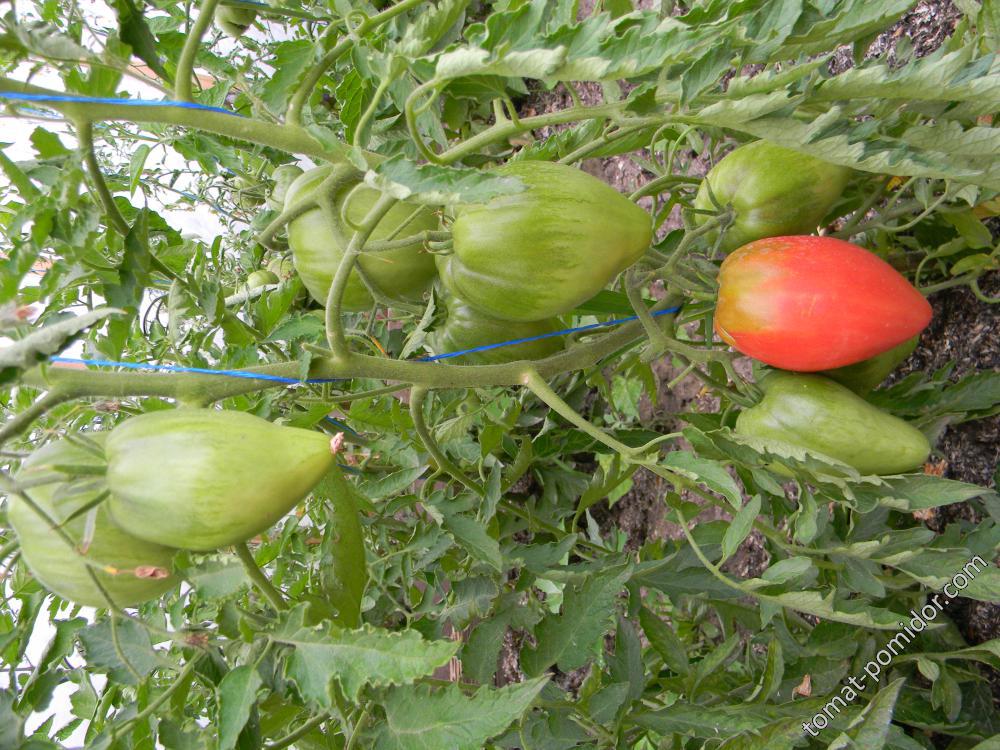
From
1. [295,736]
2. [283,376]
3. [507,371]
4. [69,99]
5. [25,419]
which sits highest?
[69,99]

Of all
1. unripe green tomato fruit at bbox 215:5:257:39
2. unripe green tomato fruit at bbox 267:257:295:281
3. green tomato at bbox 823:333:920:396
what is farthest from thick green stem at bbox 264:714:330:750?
unripe green tomato fruit at bbox 215:5:257:39

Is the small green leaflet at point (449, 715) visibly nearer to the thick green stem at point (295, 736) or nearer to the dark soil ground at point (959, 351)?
the thick green stem at point (295, 736)

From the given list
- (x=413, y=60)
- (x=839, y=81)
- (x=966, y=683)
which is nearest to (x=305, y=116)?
(x=413, y=60)

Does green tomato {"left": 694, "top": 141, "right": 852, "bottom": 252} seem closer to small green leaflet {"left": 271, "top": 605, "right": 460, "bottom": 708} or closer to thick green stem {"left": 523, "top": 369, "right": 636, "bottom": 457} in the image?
thick green stem {"left": 523, "top": 369, "right": 636, "bottom": 457}

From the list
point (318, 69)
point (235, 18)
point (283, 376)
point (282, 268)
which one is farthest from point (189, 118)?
point (282, 268)

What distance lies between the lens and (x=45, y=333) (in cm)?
56

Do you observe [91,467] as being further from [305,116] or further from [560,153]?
[560,153]

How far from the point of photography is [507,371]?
0.98 m

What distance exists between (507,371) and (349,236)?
0.26 meters

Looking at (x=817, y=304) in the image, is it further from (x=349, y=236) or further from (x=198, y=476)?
(x=198, y=476)

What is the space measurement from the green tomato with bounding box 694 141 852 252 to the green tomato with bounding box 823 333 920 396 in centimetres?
19

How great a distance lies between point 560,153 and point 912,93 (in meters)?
0.57

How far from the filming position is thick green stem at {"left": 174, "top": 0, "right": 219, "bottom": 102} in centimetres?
69

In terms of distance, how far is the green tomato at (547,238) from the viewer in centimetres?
79
